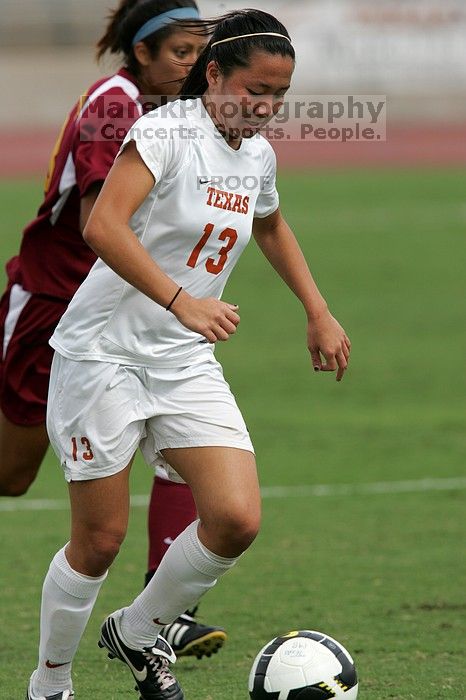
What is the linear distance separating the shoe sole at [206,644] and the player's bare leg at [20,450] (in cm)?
95

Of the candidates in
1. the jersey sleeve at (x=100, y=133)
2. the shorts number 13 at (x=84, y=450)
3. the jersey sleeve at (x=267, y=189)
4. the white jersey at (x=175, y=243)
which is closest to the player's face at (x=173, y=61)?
the jersey sleeve at (x=100, y=133)

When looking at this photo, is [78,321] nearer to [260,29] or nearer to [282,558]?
[260,29]

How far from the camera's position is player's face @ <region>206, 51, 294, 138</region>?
3820 mm

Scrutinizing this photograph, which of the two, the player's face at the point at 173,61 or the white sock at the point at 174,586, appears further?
the player's face at the point at 173,61

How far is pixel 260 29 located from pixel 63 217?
139 cm

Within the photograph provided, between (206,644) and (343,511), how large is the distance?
245 centimetres

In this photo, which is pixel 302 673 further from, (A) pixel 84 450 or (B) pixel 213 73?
(B) pixel 213 73

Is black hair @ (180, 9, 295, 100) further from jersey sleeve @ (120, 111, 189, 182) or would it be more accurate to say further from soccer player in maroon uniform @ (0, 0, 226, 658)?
soccer player in maroon uniform @ (0, 0, 226, 658)

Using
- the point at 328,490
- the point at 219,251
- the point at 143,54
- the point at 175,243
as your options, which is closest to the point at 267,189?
the point at 219,251

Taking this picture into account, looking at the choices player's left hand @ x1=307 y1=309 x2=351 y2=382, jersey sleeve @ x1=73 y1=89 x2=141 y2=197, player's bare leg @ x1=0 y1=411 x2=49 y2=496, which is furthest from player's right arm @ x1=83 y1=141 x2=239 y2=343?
player's bare leg @ x1=0 y1=411 x2=49 y2=496

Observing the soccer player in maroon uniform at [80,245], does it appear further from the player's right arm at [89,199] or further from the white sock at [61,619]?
the white sock at [61,619]

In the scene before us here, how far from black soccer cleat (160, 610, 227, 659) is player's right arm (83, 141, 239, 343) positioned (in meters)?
1.46

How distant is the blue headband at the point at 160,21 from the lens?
16.2 ft

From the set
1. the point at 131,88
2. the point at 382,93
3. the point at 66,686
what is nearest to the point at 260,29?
the point at 131,88
